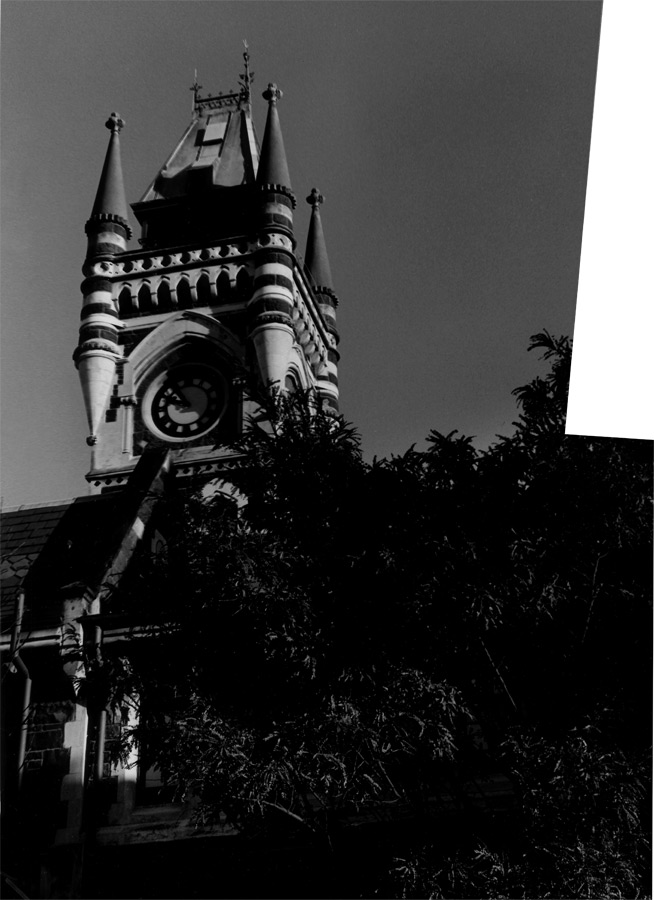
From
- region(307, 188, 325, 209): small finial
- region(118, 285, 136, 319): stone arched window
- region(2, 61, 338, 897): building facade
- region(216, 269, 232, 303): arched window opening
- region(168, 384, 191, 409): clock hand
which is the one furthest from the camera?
region(216, 269, 232, 303): arched window opening

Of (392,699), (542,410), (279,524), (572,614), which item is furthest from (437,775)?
(542,410)

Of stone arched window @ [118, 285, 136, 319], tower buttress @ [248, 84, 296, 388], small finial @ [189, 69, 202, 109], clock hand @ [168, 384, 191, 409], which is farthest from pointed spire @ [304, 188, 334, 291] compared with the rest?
clock hand @ [168, 384, 191, 409]

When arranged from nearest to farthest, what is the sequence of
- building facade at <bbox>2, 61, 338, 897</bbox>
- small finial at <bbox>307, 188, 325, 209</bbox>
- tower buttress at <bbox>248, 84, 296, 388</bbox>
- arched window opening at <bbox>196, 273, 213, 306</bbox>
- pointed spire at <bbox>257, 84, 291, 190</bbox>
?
building facade at <bbox>2, 61, 338, 897</bbox> → pointed spire at <bbox>257, 84, 291, 190</bbox> → small finial at <bbox>307, 188, 325, 209</bbox> → tower buttress at <bbox>248, 84, 296, 388</bbox> → arched window opening at <bbox>196, 273, 213, 306</bbox>

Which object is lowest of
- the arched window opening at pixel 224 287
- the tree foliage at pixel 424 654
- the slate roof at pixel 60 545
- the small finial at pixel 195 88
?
the tree foliage at pixel 424 654

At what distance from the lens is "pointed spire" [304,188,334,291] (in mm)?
7617

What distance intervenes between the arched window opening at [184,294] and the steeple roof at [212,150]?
1112 millimetres

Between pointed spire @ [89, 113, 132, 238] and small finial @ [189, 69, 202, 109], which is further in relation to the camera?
small finial @ [189, 69, 202, 109]

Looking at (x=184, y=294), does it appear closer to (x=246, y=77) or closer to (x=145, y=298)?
(x=145, y=298)

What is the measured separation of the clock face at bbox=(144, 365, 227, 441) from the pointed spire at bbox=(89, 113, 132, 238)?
264 centimetres

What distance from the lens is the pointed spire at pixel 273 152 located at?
7207mm

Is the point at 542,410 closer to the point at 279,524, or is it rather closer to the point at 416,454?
the point at 416,454

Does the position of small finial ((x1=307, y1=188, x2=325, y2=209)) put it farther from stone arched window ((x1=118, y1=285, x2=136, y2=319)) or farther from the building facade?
stone arched window ((x1=118, y1=285, x2=136, y2=319))

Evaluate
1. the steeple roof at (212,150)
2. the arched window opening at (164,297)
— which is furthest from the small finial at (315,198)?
the arched window opening at (164,297)

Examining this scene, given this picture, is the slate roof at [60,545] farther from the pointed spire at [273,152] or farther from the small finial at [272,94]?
the small finial at [272,94]
